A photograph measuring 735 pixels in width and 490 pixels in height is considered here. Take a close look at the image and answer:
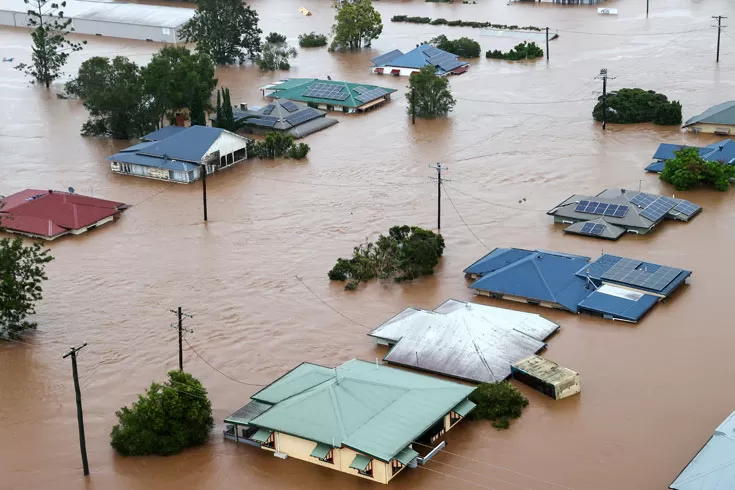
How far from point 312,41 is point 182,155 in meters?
31.2

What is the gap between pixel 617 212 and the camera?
42125mm

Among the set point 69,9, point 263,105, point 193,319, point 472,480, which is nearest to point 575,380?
point 472,480

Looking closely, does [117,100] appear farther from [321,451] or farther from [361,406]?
[321,451]

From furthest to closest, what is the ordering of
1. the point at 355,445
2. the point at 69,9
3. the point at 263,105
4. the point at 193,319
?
the point at 69,9, the point at 263,105, the point at 193,319, the point at 355,445

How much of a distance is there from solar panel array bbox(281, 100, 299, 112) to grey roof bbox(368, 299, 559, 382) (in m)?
26.1

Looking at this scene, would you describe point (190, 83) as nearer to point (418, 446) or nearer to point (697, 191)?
point (697, 191)

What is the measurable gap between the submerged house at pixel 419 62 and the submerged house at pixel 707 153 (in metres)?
21.2

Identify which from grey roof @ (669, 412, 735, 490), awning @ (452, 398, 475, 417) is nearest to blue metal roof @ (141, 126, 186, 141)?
awning @ (452, 398, 475, 417)

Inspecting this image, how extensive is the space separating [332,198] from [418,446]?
20711mm

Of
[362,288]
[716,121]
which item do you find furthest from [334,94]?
[362,288]

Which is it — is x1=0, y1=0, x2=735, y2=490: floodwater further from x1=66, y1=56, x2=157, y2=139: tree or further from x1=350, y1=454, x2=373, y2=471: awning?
x1=66, y1=56, x2=157, y2=139: tree

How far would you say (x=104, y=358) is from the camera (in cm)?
3319

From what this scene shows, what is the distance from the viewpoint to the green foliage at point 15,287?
110 ft

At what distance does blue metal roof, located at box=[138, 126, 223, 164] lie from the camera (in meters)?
50.2
